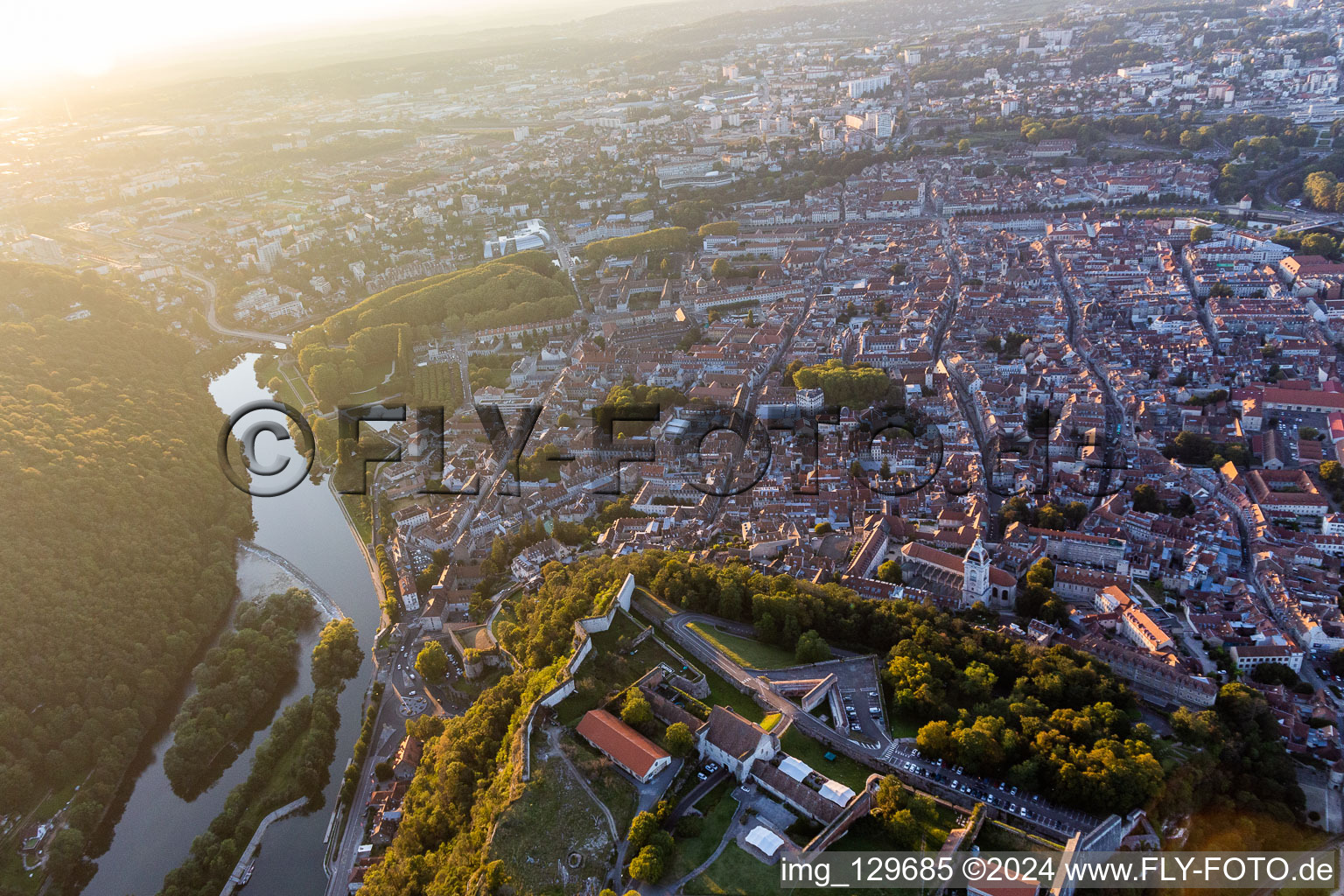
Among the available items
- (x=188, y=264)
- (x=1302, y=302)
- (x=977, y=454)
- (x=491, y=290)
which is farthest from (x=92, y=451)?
(x=1302, y=302)

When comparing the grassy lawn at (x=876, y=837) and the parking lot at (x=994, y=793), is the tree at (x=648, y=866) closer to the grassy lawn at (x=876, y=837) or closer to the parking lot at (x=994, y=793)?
the grassy lawn at (x=876, y=837)

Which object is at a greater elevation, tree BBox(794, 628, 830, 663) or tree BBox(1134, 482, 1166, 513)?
tree BBox(794, 628, 830, 663)

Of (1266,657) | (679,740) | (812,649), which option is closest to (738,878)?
(679,740)

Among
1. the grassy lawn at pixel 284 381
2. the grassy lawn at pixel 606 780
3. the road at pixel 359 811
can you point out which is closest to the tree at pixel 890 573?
the grassy lawn at pixel 606 780

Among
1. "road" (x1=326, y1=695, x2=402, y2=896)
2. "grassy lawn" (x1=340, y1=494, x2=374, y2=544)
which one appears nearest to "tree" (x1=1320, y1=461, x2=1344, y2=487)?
"road" (x1=326, y1=695, x2=402, y2=896)

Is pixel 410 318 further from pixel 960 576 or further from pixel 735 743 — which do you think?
pixel 735 743

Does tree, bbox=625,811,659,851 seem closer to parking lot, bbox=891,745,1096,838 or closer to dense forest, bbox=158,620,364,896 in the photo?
parking lot, bbox=891,745,1096,838

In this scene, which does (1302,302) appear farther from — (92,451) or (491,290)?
(92,451)
